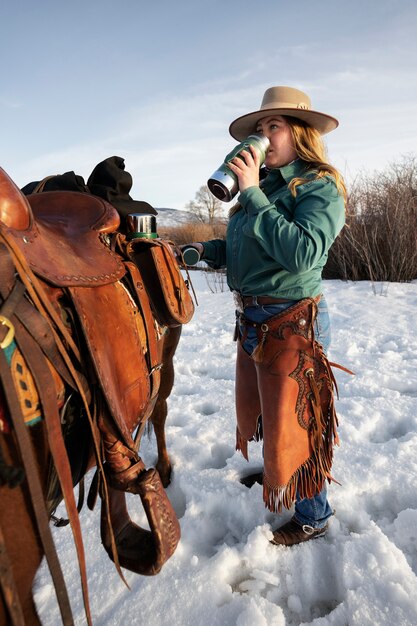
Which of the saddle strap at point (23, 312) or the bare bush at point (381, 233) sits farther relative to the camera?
the bare bush at point (381, 233)

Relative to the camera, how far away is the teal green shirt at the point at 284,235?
4.18 ft

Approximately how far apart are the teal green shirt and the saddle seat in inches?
19.5

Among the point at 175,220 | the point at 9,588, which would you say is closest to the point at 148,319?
the point at 9,588

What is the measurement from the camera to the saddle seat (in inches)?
35.4

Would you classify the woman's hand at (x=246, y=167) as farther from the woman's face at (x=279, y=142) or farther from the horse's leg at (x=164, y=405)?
the horse's leg at (x=164, y=405)

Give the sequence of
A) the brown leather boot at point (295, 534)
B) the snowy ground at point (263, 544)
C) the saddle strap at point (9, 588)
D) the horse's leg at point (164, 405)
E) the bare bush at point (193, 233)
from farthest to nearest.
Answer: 1. the bare bush at point (193, 233)
2. the horse's leg at point (164, 405)
3. the brown leather boot at point (295, 534)
4. the snowy ground at point (263, 544)
5. the saddle strap at point (9, 588)

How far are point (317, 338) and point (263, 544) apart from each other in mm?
911

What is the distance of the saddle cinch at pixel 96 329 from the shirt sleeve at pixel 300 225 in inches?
15.7

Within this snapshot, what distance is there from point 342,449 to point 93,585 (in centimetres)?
144

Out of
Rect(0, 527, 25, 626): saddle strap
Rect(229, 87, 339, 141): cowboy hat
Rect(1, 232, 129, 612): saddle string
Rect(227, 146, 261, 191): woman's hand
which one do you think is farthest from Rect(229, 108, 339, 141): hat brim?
Rect(0, 527, 25, 626): saddle strap

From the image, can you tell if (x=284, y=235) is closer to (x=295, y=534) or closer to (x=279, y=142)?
(x=279, y=142)

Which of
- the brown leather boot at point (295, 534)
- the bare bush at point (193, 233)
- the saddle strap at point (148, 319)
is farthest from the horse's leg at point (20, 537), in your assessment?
the bare bush at point (193, 233)

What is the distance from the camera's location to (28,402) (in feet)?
2.49

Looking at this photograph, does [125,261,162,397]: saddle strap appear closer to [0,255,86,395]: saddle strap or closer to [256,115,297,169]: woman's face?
[0,255,86,395]: saddle strap
